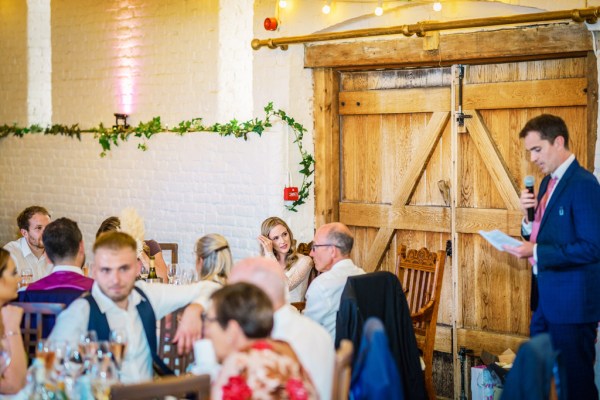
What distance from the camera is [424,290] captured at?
19.3ft

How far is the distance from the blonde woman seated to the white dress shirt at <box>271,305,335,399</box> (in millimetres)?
2774

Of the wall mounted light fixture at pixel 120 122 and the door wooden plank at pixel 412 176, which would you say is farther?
the wall mounted light fixture at pixel 120 122

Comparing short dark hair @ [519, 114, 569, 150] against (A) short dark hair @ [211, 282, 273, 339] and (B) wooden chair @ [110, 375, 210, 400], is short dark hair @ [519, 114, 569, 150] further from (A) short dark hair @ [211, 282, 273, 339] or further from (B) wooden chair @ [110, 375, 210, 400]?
(B) wooden chair @ [110, 375, 210, 400]

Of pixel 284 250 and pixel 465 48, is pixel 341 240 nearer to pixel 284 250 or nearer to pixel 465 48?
pixel 284 250

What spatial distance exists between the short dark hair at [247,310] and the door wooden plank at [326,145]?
4.10 metres

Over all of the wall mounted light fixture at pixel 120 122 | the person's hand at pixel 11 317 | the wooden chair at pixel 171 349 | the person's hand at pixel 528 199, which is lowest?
the wooden chair at pixel 171 349

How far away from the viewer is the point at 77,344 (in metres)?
3.31

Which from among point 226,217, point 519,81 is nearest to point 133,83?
point 226,217

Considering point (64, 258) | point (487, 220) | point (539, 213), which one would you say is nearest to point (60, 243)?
point (64, 258)

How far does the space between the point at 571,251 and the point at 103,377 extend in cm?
248

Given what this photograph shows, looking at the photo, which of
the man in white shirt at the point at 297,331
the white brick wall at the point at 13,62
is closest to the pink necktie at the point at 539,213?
the man in white shirt at the point at 297,331

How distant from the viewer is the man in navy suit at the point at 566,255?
4695 mm

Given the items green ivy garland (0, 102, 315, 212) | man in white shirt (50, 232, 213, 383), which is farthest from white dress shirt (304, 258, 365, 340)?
green ivy garland (0, 102, 315, 212)

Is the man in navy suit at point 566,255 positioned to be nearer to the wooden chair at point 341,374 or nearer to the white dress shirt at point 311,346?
→ the white dress shirt at point 311,346
